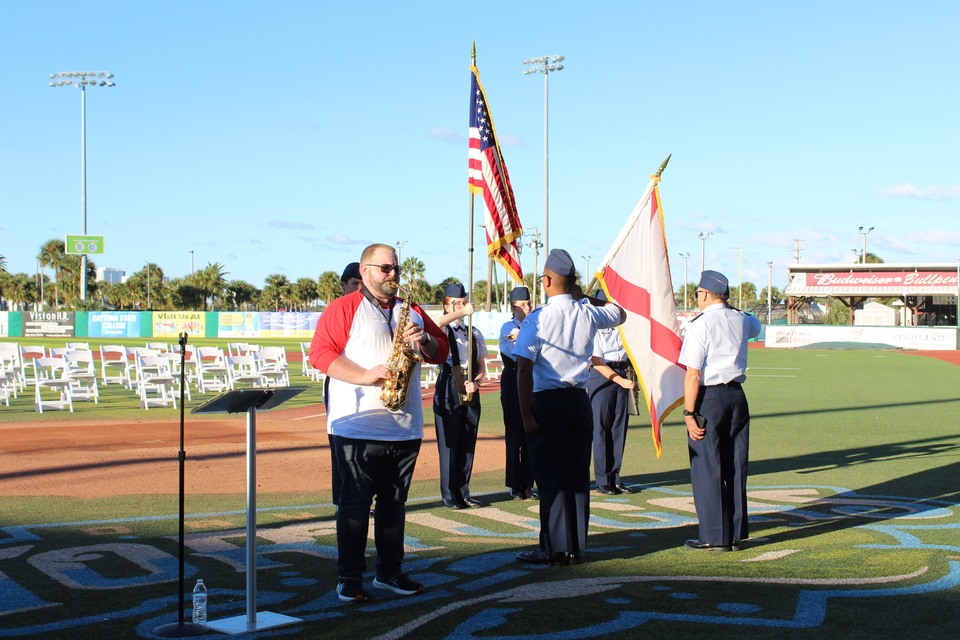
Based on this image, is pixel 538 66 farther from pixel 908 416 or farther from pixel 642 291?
pixel 642 291

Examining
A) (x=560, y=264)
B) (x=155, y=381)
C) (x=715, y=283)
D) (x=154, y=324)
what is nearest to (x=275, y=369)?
(x=155, y=381)

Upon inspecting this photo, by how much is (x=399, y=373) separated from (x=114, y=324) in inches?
2465

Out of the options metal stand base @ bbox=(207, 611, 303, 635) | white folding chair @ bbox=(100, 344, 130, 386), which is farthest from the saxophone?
white folding chair @ bbox=(100, 344, 130, 386)

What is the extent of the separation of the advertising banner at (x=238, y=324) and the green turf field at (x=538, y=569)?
5591 centimetres

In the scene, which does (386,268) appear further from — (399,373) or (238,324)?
(238,324)

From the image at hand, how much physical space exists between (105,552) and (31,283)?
120060 millimetres

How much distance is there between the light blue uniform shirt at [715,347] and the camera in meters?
7.08

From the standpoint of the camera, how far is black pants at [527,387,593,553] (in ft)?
21.6

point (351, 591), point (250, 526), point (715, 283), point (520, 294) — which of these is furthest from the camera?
point (520, 294)

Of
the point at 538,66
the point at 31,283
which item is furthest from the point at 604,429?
the point at 31,283

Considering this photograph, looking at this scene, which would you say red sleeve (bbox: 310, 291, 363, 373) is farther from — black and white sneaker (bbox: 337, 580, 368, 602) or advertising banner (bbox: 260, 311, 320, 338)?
advertising banner (bbox: 260, 311, 320, 338)

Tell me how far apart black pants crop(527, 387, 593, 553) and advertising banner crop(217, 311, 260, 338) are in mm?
59645

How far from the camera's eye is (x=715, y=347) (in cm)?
712

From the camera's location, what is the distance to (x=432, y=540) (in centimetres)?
738
